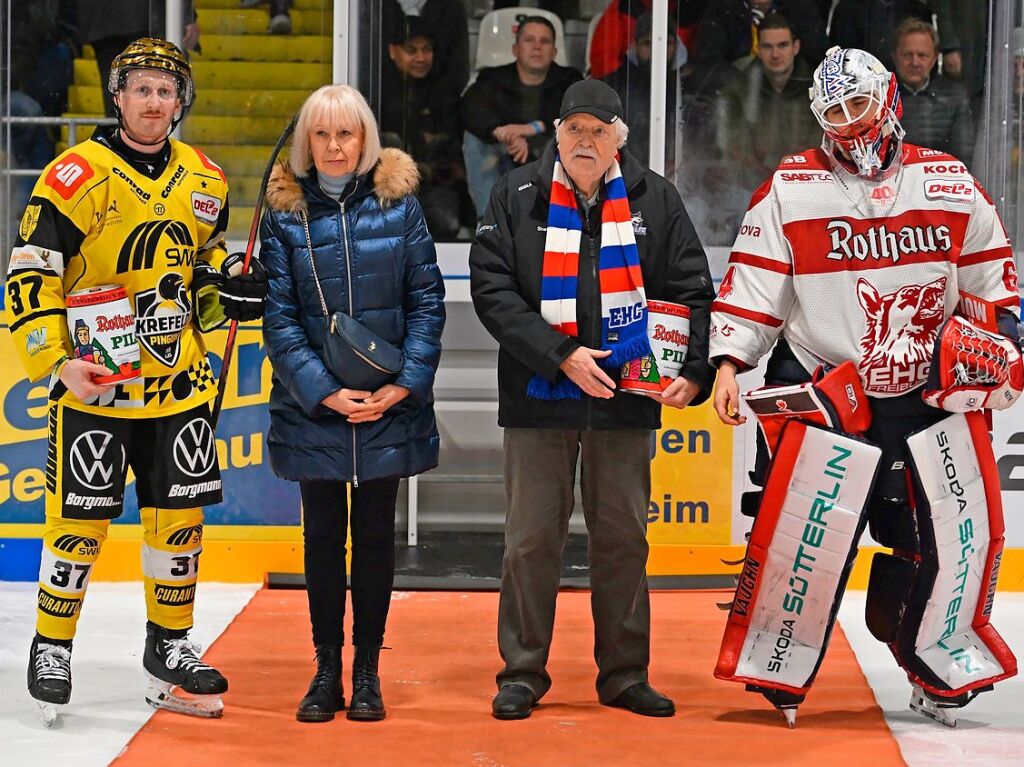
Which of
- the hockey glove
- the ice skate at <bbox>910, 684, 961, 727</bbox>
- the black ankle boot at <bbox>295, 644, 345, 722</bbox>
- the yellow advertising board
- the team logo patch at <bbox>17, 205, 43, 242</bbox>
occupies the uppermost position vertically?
the team logo patch at <bbox>17, 205, 43, 242</bbox>

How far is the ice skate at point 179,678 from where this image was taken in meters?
3.66

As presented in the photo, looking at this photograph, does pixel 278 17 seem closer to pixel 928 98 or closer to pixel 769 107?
pixel 769 107

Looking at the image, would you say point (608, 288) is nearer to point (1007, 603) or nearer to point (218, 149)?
point (1007, 603)

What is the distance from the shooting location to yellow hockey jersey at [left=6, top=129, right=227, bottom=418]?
343 centimetres

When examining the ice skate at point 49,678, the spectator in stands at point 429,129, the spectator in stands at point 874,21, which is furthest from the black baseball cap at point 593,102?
the spectator in stands at point 874,21

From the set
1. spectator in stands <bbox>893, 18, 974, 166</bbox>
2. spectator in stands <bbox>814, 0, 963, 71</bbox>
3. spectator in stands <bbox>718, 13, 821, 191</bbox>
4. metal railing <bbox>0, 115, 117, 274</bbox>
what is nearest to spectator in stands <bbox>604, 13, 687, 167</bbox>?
spectator in stands <bbox>718, 13, 821, 191</bbox>

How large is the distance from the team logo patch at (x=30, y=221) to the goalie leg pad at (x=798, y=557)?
1.79m

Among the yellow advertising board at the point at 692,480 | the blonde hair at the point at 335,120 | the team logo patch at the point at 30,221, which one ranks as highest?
the blonde hair at the point at 335,120

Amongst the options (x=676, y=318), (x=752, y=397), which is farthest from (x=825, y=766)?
(x=676, y=318)

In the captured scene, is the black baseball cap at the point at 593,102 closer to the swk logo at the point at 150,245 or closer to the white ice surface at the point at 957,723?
the swk logo at the point at 150,245

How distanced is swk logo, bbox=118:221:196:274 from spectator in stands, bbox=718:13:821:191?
3.50 metres

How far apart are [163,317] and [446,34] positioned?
3.46 m

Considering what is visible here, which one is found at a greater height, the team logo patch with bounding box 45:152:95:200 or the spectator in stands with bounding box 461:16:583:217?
the spectator in stands with bounding box 461:16:583:217

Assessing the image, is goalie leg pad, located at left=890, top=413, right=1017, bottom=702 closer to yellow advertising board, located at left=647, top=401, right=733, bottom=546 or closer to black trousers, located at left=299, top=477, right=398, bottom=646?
black trousers, located at left=299, top=477, right=398, bottom=646
